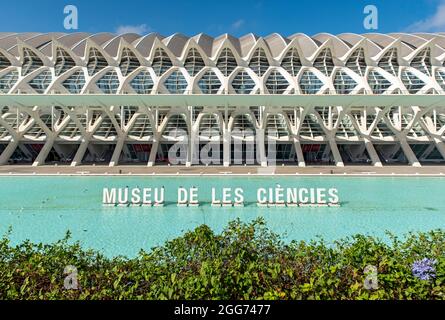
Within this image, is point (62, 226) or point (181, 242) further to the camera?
point (62, 226)

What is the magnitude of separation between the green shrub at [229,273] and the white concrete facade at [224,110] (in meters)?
25.1

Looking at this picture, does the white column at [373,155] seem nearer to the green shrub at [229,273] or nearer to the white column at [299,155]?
the white column at [299,155]

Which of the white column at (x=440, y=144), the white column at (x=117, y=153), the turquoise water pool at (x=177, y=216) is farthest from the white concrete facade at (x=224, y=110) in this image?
the turquoise water pool at (x=177, y=216)

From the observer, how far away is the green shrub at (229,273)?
108 inches

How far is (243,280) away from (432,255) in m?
2.58

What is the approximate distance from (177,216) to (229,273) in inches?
331

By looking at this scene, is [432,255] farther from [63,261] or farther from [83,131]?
[83,131]

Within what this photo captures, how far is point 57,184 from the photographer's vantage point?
18891mm

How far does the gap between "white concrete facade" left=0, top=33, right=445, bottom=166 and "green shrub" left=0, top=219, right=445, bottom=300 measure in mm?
25127

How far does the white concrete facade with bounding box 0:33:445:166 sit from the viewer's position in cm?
3070

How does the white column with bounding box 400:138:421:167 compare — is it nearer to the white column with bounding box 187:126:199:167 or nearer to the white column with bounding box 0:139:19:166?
the white column with bounding box 187:126:199:167

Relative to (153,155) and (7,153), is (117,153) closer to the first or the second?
(153,155)

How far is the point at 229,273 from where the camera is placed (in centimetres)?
309

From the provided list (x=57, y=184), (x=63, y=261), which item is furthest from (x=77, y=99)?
(x=63, y=261)
